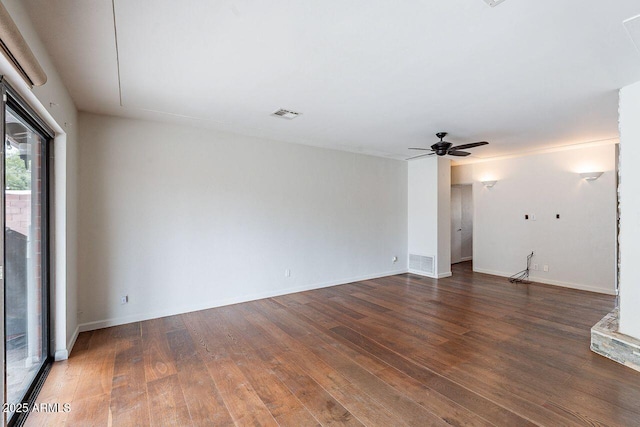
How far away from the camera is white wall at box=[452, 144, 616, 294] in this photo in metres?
5.16

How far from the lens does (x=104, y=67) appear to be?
2.55 meters

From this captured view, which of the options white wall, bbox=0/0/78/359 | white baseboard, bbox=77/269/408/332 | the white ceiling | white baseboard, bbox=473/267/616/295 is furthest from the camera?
white baseboard, bbox=473/267/616/295

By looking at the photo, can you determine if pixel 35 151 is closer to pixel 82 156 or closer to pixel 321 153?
pixel 82 156

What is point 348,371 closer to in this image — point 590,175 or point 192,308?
point 192,308

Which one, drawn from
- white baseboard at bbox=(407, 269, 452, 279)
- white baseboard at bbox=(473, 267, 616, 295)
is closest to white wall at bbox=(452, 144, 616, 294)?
white baseboard at bbox=(473, 267, 616, 295)

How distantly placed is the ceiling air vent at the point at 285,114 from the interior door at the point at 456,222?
615cm

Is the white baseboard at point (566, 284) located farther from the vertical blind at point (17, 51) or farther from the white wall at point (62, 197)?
the vertical blind at point (17, 51)

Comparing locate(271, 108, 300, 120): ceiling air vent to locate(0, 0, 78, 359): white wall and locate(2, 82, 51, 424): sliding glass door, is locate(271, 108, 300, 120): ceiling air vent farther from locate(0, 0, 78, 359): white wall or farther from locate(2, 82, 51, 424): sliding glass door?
locate(2, 82, 51, 424): sliding glass door

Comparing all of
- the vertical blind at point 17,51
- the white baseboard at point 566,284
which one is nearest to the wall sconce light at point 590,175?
the white baseboard at point 566,284

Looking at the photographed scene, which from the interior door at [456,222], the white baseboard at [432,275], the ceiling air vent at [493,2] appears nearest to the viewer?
the ceiling air vent at [493,2]

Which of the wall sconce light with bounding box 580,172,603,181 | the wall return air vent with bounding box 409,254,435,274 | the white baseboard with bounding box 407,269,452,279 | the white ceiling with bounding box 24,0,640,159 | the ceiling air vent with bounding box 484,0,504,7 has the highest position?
Result: the white ceiling with bounding box 24,0,640,159

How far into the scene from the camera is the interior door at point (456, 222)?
8.31 metres

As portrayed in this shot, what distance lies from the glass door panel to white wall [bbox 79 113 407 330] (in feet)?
3.30

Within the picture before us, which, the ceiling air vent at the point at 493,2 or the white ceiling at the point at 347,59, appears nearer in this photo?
the ceiling air vent at the point at 493,2
